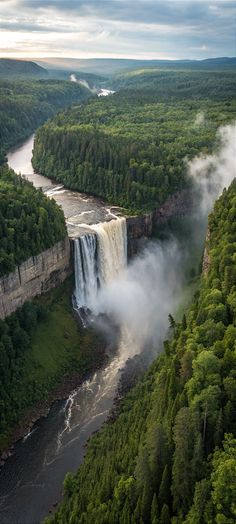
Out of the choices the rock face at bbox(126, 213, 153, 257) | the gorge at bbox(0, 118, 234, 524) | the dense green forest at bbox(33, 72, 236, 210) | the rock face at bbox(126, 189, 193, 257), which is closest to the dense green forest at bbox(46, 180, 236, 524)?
the gorge at bbox(0, 118, 234, 524)

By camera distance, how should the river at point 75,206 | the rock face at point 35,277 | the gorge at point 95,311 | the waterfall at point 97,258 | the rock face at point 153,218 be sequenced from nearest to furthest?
the gorge at point 95,311
the rock face at point 35,277
the waterfall at point 97,258
the river at point 75,206
the rock face at point 153,218

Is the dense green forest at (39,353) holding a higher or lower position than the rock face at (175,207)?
lower

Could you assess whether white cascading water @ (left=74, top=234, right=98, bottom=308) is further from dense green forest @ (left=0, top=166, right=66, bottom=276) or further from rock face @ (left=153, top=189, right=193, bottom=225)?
rock face @ (left=153, top=189, right=193, bottom=225)

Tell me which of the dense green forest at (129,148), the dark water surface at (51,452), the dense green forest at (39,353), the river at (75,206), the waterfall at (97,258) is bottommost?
the dark water surface at (51,452)

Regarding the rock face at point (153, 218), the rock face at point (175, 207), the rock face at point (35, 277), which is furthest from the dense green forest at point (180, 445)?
the rock face at point (175, 207)

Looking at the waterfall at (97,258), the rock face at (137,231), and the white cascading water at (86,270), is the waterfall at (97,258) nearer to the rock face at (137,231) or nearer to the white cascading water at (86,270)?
the white cascading water at (86,270)

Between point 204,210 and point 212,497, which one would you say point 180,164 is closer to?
point 204,210

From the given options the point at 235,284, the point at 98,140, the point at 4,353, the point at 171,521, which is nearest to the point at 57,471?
the point at 4,353
